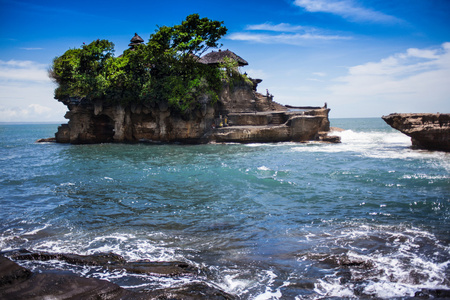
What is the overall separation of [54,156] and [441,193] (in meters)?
22.9

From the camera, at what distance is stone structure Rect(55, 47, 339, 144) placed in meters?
29.6

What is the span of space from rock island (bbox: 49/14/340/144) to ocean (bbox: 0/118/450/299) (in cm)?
1370

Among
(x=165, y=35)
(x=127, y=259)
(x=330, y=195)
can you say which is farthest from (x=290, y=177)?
(x=165, y=35)

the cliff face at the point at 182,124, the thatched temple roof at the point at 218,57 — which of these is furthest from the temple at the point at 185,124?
the thatched temple roof at the point at 218,57

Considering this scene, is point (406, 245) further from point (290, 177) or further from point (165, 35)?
point (165, 35)

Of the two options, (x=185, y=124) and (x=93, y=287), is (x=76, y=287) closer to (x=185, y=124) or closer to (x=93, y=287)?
(x=93, y=287)

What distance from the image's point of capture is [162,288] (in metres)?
4.86

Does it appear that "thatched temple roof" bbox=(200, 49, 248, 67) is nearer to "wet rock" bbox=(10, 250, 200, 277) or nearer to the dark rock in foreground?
"wet rock" bbox=(10, 250, 200, 277)

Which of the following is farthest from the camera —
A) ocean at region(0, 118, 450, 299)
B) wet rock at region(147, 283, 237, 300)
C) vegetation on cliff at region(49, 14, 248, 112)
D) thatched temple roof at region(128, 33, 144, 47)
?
thatched temple roof at region(128, 33, 144, 47)

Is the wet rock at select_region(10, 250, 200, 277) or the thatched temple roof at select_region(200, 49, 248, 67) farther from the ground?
the thatched temple roof at select_region(200, 49, 248, 67)

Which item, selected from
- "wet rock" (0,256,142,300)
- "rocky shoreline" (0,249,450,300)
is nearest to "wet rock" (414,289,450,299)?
"rocky shoreline" (0,249,450,300)

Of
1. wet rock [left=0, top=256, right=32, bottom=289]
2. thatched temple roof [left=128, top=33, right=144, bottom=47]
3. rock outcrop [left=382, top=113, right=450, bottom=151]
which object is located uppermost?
thatched temple roof [left=128, top=33, right=144, bottom=47]

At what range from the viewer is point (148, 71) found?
3027 cm

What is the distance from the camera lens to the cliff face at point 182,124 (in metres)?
29.6
